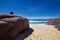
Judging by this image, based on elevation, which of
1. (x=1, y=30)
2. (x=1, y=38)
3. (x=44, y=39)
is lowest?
(x=44, y=39)

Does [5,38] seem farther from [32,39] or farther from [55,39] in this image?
[55,39]

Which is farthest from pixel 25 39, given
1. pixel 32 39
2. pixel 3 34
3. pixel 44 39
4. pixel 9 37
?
pixel 3 34

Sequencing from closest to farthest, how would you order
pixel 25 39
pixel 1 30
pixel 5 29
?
pixel 1 30, pixel 5 29, pixel 25 39

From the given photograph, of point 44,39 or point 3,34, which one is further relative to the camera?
point 44,39

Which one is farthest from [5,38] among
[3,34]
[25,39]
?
[25,39]

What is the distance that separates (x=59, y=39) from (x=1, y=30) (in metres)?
3.67

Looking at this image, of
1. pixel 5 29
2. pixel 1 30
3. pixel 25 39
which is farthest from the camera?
pixel 25 39

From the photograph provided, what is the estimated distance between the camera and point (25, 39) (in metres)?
6.70

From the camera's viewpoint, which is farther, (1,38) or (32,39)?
(32,39)

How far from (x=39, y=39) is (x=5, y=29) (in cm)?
254

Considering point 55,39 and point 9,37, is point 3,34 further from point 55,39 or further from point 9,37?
point 55,39

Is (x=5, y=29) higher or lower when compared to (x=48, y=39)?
higher

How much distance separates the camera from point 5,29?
498cm

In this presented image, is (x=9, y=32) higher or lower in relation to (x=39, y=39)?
higher
